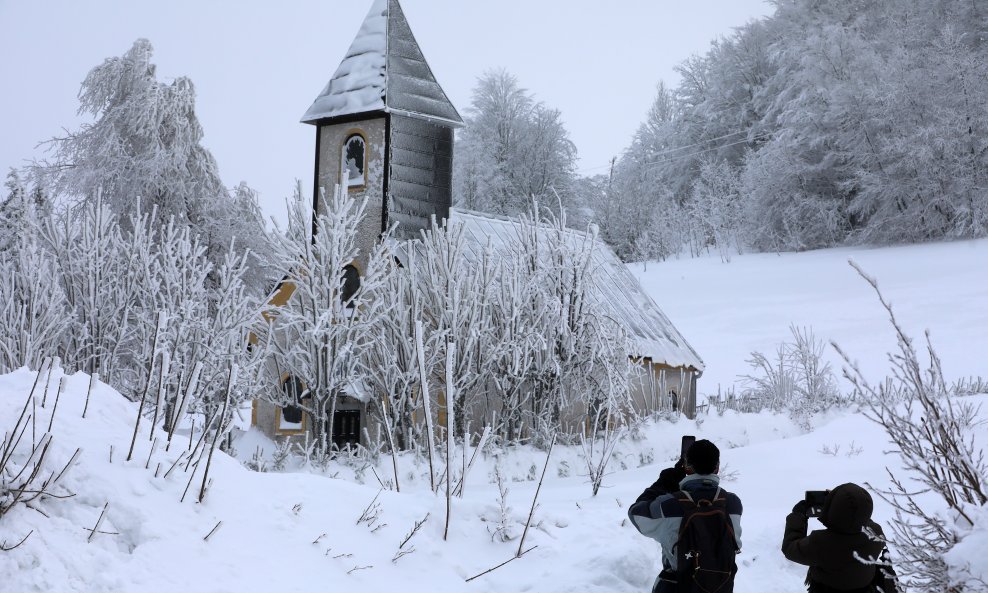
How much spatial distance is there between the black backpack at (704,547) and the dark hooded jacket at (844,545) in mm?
476

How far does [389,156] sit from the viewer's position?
1825cm

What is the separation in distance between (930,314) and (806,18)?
20.4 m

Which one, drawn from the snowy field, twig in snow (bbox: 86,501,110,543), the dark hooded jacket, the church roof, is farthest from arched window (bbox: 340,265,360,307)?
the dark hooded jacket

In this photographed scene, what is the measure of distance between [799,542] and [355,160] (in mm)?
15627

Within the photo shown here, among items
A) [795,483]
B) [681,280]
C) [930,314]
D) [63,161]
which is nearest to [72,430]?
[795,483]

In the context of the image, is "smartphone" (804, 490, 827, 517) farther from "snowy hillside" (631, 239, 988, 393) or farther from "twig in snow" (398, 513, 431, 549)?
"snowy hillside" (631, 239, 988, 393)

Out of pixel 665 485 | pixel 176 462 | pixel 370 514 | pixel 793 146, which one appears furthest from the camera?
pixel 793 146

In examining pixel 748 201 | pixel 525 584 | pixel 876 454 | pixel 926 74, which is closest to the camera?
pixel 525 584

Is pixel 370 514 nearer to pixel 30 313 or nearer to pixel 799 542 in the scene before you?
pixel 799 542

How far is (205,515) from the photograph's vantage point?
523 centimetres

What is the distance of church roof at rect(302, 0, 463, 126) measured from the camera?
1853cm

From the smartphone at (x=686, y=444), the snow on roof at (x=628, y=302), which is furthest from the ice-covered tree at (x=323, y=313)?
the smartphone at (x=686, y=444)

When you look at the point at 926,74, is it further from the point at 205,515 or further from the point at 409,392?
the point at 205,515

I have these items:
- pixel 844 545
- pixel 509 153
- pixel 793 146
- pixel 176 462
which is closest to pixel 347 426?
pixel 176 462
